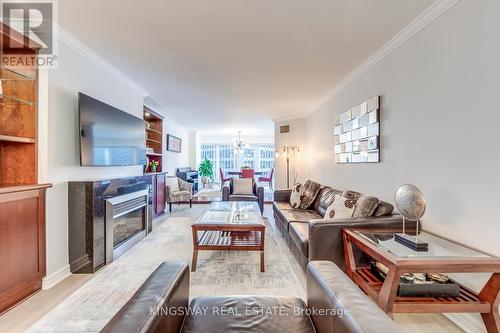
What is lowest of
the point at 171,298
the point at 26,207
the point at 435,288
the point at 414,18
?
the point at 435,288

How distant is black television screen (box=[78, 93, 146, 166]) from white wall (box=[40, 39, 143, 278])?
0.14 metres

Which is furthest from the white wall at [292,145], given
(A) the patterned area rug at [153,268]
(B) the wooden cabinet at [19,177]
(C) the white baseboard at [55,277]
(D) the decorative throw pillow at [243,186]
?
(B) the wooden cabinet at [19,177]

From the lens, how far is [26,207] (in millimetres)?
2152

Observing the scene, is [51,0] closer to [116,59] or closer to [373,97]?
[116,59]

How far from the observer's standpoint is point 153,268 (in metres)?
2.81

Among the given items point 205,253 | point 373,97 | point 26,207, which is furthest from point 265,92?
point 26,207

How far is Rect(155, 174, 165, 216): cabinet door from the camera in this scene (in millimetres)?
5414

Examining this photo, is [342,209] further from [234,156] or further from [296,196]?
[234,156]

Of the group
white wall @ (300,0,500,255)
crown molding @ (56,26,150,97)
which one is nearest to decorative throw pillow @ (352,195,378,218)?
white wall @ (300,0,500,255)

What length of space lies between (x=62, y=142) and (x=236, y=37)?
7.00 feet

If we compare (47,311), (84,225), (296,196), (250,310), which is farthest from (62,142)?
(296,196)

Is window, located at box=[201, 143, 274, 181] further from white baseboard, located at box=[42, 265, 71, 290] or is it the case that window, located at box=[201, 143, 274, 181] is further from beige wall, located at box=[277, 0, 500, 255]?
white baseboard, located at box=[42, 265, 71, 290]

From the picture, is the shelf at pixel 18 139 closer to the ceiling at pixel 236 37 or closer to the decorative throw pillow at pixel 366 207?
the ceiling at pixel 236 37

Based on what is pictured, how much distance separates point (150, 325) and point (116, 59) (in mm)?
3198
